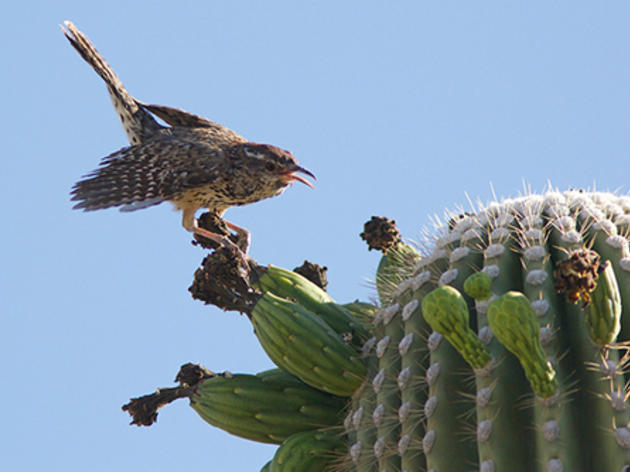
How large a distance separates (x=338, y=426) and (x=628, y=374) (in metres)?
0.94

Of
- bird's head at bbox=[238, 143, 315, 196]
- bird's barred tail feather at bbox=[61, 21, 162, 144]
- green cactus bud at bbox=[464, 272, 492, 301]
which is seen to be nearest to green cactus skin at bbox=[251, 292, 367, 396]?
green cactus bud at bbox=[464, 272, 492, 301]

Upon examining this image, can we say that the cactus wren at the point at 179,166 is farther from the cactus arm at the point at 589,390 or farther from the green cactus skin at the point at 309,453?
the cactus arm at the point at 589,390

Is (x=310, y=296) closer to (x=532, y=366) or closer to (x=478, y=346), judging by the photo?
(x=478, y=346)

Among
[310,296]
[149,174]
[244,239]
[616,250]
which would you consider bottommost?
[616,250]

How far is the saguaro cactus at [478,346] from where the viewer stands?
6.75 feet

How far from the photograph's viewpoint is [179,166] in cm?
566

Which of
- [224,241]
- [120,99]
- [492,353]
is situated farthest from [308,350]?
[120,99]

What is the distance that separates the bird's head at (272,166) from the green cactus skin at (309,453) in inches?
132

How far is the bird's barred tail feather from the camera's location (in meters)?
6.30

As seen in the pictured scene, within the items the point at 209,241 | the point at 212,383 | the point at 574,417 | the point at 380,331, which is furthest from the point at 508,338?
the point at 209,241

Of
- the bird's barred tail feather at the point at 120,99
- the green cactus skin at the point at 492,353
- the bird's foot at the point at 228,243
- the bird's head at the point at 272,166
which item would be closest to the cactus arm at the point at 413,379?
the green cactus skin at the point at 492,353

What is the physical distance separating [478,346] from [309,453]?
0.72 metres

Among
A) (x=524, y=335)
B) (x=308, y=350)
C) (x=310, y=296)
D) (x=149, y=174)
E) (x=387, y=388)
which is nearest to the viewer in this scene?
(x=524, y=335)

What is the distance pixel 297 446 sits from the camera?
8.72 ft
